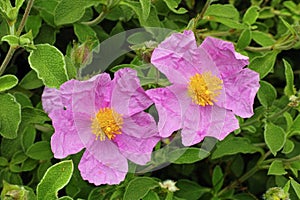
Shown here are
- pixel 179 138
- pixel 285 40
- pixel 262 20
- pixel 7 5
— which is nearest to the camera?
pixel 7 5

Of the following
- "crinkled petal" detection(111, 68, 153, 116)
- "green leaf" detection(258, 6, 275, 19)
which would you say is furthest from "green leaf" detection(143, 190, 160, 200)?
"green leaf" detection(258, 6, 275, 19)

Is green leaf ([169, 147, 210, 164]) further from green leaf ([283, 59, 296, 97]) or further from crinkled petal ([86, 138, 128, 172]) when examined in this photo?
green leaf ([283, 59, 296, 97])

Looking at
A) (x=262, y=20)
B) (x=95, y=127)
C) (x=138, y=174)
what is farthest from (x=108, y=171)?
(x=262, y=20)

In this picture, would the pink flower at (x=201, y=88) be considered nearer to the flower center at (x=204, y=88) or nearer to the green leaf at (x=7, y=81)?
the flower center at (x=204, y=88)

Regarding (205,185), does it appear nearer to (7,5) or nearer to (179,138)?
(179,138)

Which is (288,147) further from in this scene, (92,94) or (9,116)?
(9,116)

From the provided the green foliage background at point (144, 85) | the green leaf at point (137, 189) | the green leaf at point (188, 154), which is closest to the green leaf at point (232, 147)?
the green foliage background at point (144, 85)

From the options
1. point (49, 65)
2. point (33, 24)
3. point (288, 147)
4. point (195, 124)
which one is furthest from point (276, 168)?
point (33, 24)
